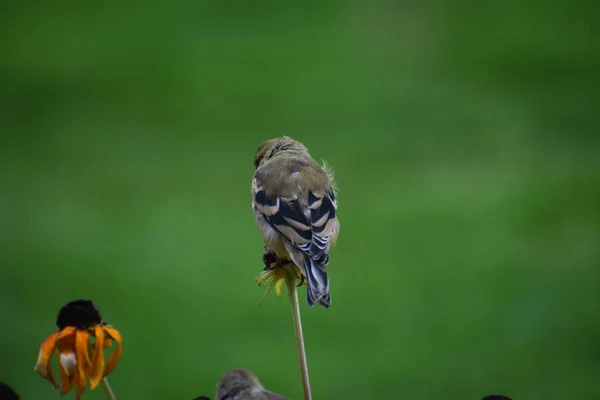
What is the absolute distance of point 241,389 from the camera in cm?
148

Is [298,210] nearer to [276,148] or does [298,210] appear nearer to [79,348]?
[276,148]

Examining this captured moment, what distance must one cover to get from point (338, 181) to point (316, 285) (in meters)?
3.44

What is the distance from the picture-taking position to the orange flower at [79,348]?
45.8 inches

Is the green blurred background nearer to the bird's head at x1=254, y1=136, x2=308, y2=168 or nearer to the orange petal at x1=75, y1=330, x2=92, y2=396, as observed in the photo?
the bird's head at x1=254, y1=136, x2=308, y2=168

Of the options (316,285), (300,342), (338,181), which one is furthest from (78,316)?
(338,181)

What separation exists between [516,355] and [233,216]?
1.87 m

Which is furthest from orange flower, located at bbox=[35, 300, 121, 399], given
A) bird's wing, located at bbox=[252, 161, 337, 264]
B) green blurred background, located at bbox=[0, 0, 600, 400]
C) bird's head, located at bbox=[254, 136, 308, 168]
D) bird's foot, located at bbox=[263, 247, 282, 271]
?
green blurred background, located at bbox=[0, 0, 600, 400]

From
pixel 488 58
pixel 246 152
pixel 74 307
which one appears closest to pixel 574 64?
pixel 488 58

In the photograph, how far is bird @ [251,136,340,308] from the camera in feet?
6.42

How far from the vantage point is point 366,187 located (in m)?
5.31

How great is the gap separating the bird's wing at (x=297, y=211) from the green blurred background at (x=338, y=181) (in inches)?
64.3

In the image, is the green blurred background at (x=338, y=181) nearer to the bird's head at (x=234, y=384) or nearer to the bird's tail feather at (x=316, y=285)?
the bird's tail feather at (x=316, y=285)

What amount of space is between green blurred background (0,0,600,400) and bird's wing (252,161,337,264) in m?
1.63

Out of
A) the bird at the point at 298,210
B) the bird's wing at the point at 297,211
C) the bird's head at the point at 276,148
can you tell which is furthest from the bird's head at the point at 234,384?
the bird's head at the point at 276,148
